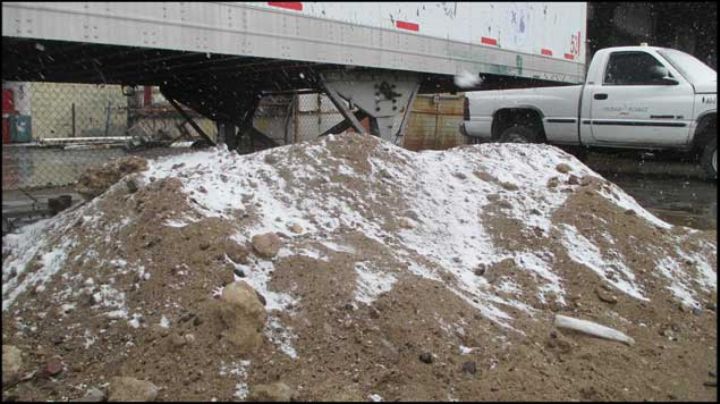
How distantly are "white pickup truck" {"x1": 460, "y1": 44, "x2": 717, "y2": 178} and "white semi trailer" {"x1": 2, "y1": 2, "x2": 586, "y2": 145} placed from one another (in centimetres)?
78

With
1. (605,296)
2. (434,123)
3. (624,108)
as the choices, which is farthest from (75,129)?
(605,296)

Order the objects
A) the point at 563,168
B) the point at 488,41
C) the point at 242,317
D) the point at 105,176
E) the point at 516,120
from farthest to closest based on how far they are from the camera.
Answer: the point at 516,120 < the point at 488,41 < the point at 563,168 < the point at 105,176 < the point at 242,317

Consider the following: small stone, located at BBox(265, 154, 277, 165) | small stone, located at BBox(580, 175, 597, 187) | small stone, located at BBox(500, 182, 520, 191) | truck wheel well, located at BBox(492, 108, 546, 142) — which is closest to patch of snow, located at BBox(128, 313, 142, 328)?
small stone, located at BBox(265, 154, 277, 165)

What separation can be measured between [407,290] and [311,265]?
56 cm

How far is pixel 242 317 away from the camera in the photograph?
312 centimetres

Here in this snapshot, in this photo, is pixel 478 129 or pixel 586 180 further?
pixel 478 129

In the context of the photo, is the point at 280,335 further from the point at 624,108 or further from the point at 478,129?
the point at 478,129

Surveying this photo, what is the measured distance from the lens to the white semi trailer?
4.12 metres

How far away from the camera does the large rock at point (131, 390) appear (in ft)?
8.98

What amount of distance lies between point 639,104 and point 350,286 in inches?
276

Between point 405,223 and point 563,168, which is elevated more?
point 563,168

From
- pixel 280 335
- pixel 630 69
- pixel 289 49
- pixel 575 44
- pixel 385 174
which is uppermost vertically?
pixel 575 44

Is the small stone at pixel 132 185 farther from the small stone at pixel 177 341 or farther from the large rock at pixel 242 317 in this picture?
the small stone at pixel 177 341

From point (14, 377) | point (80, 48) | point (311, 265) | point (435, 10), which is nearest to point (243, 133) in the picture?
point (435, 10)
